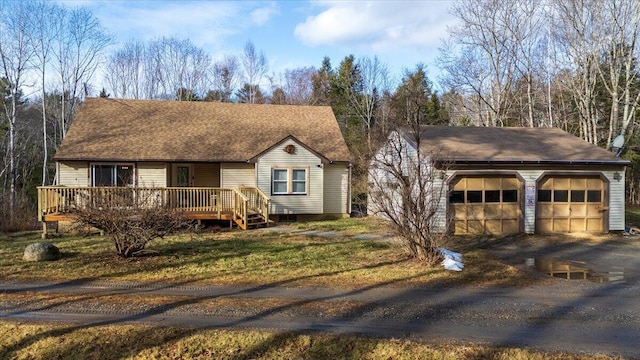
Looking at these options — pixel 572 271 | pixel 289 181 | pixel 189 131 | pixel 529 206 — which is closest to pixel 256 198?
pixel 289 181

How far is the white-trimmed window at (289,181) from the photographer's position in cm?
1947

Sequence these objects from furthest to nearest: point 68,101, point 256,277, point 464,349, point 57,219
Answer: point 68,101 < point 57,219 < point 256,277 < point 464,349

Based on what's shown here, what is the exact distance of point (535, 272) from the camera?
34.2 ft

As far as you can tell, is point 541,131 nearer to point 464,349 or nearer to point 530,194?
point 530,194

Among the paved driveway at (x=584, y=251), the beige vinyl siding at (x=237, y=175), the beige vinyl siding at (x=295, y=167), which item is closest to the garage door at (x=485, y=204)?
the paved driveway at (x=584, y=251)

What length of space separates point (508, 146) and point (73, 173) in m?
18.1

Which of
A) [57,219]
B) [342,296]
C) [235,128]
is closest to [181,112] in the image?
[235,128]

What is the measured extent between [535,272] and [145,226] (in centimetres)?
921

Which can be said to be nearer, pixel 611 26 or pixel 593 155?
pixel 593 155

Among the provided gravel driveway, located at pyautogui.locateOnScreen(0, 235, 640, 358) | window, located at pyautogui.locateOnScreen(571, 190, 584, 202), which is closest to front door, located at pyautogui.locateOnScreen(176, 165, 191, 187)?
gravel driveway, located at pyautogui.locateOnScreen(0, 235, 640, 358)

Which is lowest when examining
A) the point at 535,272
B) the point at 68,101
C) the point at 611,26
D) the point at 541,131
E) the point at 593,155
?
Result: the point at 535,272

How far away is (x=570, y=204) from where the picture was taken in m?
17.2

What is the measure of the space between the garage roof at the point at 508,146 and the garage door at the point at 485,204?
0.87 meters

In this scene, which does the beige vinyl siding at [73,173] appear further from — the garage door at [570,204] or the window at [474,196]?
the garage door at [570,204]
